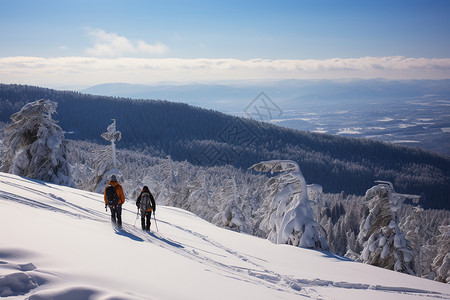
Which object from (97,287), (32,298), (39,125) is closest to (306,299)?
(97,287)

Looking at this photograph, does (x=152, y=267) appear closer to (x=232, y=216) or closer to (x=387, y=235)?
(x=387, y=235)

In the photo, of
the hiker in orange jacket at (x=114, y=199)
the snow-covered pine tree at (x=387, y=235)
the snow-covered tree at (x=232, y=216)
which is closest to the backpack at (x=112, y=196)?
the hiker in orange jacket at (x=114, y=199)

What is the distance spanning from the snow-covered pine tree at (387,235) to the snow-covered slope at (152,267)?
18.1ft

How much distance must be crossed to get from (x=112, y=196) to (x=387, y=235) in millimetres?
14740

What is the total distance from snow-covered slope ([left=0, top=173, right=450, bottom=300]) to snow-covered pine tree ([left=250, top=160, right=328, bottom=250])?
1373 millimetres

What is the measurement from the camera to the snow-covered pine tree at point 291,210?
45.0 feet

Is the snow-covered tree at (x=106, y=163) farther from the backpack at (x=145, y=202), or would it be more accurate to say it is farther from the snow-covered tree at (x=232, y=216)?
the backpack at (x=145, y=202)

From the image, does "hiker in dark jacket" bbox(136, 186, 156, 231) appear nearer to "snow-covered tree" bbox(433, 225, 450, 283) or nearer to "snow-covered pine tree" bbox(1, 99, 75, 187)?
"snow-covered pine tree" bbox(1, 99, 75, 187)

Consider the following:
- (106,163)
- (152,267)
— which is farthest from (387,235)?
(106,163)

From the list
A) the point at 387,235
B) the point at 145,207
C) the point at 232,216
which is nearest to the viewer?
the point at 145,207

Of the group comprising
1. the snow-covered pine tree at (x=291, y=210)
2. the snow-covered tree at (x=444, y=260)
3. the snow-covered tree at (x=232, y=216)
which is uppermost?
the snow-covered pine tree at (x=291, y=210)

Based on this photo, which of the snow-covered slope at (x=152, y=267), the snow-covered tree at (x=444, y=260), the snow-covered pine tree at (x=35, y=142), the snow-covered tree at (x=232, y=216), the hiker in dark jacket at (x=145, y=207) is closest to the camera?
the snow-covered slope at (x=152, y=267)

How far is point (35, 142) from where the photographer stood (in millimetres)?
18688

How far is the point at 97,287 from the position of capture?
3943mm
